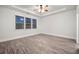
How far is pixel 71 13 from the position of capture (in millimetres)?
2236

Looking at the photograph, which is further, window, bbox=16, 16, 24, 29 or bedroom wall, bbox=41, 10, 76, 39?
window, bbox=16, 16, 24, 29

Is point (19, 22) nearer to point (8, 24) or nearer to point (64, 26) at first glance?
point (8, 24)

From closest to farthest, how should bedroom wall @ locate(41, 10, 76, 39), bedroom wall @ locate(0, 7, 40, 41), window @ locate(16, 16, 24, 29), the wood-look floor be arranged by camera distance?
1. the wood-look floor
2. bedroom wall @ locate(41, 10, 76, 39)
3. window @ locate(16, 16, 24, 29)
4. bedroom wall @ locate(0, 7, 40, 41)

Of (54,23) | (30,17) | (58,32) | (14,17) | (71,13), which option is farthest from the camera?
(30,17)

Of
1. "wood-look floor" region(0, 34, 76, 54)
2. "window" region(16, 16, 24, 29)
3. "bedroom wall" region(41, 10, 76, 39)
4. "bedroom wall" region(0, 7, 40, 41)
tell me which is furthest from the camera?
"bedroom wall" region(0, 7, 40, 41)

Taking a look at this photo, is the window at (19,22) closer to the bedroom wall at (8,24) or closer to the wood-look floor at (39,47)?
the bedroom wall at (8,24)

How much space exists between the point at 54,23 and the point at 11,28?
1955 millimetres

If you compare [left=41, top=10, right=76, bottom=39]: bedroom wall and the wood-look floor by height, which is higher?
[left=41, top=10, right=76, bottom=39]: bedroom wall

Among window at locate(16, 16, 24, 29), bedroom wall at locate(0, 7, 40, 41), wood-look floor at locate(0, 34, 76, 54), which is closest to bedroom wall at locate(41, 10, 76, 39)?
wood-look floor at locate(0, 34, 76, 54)

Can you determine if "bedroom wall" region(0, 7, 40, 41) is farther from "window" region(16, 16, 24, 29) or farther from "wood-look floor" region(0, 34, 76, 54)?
"wood-look floor" region(0, 34, 76, 54)

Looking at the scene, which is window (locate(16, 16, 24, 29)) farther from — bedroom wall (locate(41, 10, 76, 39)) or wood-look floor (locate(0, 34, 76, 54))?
bedroom wall (locate(41, 10, 76, 39))


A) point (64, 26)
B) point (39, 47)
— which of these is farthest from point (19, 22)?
point (64, 26)
